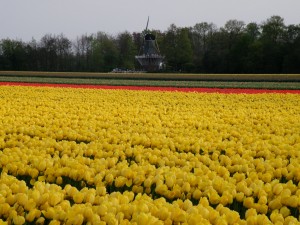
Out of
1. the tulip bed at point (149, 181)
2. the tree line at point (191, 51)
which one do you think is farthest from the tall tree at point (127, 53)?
the tulip bed at point (149, 181)

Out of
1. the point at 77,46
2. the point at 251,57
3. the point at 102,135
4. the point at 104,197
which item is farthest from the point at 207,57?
the point at 104,197

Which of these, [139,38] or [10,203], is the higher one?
[139,38]

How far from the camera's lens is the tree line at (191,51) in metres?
57.6

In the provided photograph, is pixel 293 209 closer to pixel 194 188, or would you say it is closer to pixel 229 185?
pixel 229 185

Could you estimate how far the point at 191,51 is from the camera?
6806cm

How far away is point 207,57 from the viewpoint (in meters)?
61.5

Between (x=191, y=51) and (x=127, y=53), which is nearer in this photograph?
(x=191, y=51)

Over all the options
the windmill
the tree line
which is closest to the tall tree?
the tree line

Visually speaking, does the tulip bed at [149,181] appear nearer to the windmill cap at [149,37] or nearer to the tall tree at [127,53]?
the windmill cap at [149,37]

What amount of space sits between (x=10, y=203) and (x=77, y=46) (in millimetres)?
91801

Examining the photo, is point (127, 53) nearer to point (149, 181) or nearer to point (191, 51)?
point (191, 51)

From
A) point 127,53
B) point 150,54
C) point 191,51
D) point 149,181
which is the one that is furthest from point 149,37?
point 149,181

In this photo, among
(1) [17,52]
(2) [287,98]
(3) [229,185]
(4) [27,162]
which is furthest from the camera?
(1) [17,52]

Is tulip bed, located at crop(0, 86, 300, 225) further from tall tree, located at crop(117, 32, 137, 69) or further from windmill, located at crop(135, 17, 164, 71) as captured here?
tall tree, located at crop(117, 32, 137, 69)
